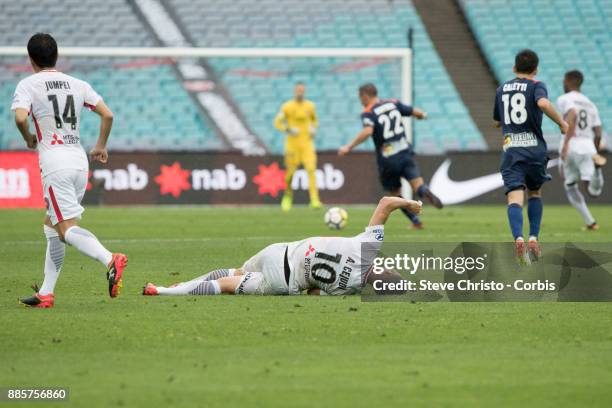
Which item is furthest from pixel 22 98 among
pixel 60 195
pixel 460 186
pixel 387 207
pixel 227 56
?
pixel 460 186

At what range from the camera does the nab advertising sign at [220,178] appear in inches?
878

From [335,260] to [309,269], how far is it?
27 centimetres

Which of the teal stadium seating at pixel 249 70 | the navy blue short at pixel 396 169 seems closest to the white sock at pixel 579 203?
the navy blue short at pixel 396 169

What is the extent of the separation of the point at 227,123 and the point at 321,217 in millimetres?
6156

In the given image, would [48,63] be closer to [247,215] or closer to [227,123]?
[247,215]

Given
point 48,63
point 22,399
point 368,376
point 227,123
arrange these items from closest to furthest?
1. point 22,399
2. point 368,376
3. point 48,63
4. point 227,123

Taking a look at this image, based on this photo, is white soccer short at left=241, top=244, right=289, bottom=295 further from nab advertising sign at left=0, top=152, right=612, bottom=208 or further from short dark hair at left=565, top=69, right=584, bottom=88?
nab advertising sign at left=0, top=152, right=612, bottom=208

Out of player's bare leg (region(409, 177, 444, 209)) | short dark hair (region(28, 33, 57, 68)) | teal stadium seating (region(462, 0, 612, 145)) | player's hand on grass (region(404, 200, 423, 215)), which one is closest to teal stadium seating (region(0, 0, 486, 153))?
teal stadium seating (region(462, 0, 612, 145))

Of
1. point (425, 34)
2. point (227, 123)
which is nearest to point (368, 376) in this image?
point (227, 123)

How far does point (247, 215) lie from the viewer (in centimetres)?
1961

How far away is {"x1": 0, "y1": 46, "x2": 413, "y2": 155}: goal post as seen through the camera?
886 inches

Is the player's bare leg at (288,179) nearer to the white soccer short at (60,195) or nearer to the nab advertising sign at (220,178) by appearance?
the nab advertising sign at (220,178)

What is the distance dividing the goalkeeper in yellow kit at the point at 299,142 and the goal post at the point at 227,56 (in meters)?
1.12

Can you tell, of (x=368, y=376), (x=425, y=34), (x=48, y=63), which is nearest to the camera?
(x=368, y=376)
